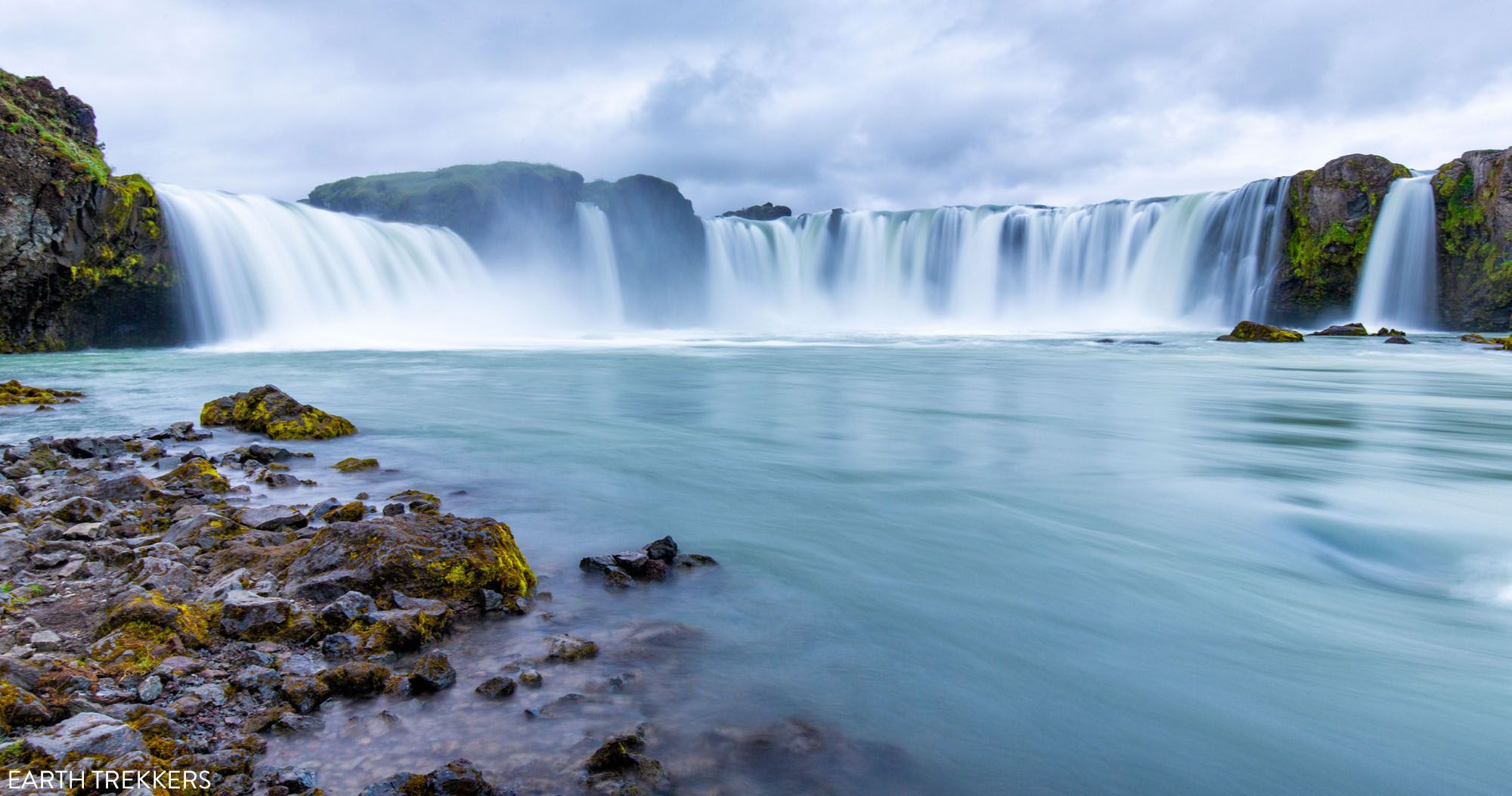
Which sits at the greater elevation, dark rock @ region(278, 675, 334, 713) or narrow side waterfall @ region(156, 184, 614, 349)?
narrow side waterfall @ region(156, 184, 614, 349)

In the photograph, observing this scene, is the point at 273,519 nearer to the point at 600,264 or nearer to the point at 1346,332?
the point at 1346,332

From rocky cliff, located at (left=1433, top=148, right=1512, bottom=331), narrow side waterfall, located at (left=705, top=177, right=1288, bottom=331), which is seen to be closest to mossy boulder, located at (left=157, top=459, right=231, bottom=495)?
narrow side waterfall, located at (left=705, top=177, right=1288, bottom=331)

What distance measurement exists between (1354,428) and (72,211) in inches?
1020

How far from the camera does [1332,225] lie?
34844 millimetres

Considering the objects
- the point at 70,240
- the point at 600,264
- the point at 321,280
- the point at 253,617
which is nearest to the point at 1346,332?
the point at 253,617

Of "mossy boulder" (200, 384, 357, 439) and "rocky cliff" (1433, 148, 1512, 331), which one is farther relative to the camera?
"rocky cliff" (1433, 148, 1512, 331)

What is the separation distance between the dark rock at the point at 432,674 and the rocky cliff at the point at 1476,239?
42018 mm

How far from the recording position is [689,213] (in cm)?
5450

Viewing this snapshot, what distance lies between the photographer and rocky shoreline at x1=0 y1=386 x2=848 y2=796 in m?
2.19

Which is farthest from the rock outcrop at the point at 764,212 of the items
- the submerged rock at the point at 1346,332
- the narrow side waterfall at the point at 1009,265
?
the submerged rock at the point at 1346,332

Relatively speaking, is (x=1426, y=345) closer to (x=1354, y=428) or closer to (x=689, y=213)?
(x=1354, y=428)

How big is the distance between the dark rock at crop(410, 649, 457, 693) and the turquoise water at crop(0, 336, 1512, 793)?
93 millimetres

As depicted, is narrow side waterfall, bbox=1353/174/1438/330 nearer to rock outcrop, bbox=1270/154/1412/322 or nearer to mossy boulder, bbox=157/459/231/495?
rock outcrop, bbox=1270/154/1412/322

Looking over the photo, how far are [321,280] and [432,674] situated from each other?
93.9 ft
